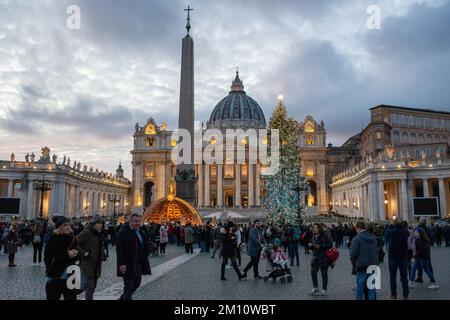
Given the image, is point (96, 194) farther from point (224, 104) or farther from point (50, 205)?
point (224, 104)

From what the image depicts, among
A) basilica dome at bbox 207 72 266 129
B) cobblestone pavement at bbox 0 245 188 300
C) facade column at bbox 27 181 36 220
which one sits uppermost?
basilica dome at bbox 207 72 266 129

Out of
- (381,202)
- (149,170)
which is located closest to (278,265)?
(381,202)

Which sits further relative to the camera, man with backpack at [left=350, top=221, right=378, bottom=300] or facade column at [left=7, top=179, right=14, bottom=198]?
facade column at [left=7, top=179, right=14, bottom=198]

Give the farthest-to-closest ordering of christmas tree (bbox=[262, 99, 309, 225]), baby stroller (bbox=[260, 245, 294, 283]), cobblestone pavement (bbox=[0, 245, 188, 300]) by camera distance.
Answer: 1. christmas tree (bbox=[262, 99, 309, 225])
2. baby stroller (bbox=[260, 245, 294, 283])
3. cobblestone pavement (bbox=[0, 245, 188, 300])

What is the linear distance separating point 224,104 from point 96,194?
52.6m

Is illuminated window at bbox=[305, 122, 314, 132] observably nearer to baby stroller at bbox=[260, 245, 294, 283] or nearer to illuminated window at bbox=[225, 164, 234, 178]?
illuminated window at bbox=[225, 164, 234, 178]

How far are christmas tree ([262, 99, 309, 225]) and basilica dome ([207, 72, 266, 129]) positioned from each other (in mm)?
71093

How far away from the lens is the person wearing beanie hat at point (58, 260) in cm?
600

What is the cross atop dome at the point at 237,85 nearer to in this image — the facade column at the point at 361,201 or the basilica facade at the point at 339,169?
the basilica facade at the point at 339,169

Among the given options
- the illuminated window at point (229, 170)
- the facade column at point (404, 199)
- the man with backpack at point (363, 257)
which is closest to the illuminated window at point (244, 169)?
the illuminated window at point (229, 170)

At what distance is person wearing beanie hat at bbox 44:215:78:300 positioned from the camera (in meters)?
6.00

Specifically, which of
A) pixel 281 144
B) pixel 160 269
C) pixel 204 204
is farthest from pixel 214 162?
pixel 160 269

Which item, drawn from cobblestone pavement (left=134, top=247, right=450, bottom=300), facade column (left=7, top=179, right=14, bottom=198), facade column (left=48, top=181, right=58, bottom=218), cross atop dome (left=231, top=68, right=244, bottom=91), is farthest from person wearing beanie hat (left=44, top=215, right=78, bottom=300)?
cross atop dome (left=231, top=68, right=244, bottom=91)
